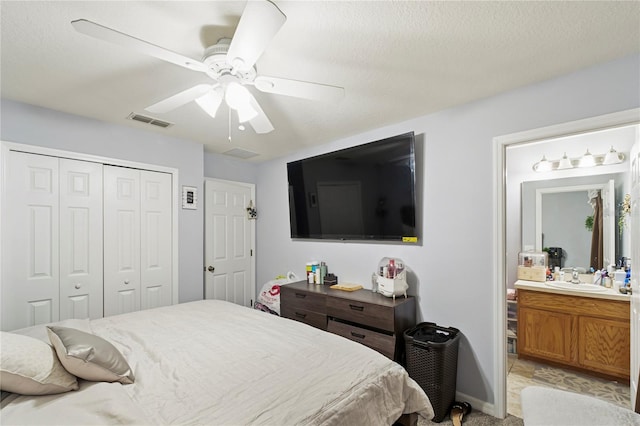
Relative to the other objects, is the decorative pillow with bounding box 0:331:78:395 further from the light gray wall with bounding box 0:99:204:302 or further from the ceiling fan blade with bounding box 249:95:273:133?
the light gray wall with bounding box 0:99:204:302

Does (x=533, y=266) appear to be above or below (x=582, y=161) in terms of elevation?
below

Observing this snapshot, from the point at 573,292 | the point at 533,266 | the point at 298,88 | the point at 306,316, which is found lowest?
the point at 306,316

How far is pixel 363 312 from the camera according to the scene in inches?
105

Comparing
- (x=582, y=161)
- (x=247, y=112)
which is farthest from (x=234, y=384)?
(x=582, y=161)

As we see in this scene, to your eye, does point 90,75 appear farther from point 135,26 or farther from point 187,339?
point 187,339

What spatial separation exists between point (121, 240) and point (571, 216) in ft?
16.5

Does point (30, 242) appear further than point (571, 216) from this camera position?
No

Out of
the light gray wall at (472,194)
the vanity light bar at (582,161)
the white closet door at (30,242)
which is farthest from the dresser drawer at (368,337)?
the vanity light bar at (582,161)

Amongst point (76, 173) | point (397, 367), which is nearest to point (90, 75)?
point (76, 173)

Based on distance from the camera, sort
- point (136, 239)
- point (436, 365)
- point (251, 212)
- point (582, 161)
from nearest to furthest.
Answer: point (436, 365), point (136, 239), point (582, 161), point (251, 212)

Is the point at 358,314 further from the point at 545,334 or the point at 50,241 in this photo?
the point at 50,241

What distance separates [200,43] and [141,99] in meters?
1.06

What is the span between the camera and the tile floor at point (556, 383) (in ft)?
8.41

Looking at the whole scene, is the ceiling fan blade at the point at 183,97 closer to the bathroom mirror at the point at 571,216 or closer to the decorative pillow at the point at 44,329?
Answer: the decorative pillow at the point at 44,329
